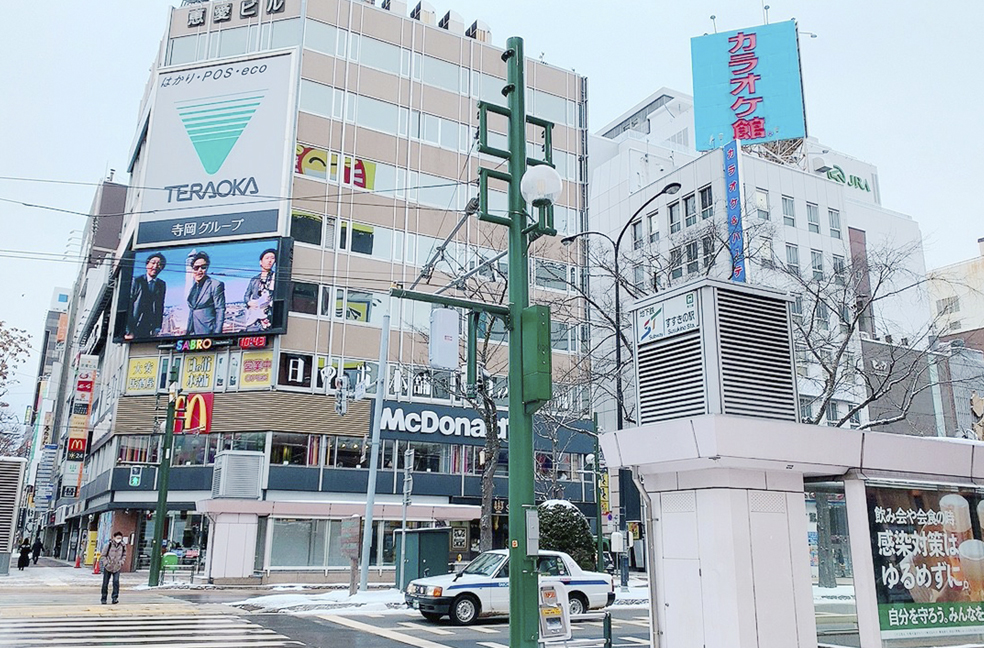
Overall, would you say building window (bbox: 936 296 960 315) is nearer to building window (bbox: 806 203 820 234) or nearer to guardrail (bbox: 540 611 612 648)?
building window (bbox: 806 203 820 234)

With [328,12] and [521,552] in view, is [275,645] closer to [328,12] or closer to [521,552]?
[521,552]

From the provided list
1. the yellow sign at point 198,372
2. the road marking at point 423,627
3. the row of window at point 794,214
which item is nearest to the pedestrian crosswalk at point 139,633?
the road marking at point 423,627

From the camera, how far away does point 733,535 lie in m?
8.06

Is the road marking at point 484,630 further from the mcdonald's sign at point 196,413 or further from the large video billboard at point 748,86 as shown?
the large video billboard at point 748,86

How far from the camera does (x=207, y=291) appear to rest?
41.1 meters

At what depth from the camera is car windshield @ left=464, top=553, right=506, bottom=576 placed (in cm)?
1806

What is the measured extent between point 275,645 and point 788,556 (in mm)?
8617

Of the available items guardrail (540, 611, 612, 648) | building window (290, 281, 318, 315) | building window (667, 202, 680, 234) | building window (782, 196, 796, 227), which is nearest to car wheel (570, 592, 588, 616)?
guardrail (540, 611, 612, 648)

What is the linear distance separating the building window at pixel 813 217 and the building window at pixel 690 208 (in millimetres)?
7868

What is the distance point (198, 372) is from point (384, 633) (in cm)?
2820

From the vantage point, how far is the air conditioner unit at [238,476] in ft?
98.0

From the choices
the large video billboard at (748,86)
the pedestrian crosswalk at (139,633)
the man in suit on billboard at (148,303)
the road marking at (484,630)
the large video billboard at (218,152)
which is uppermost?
the large video billboard at (748,86)

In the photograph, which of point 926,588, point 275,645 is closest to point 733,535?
point 926,588

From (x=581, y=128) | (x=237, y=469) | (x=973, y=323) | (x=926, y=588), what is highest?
(x=581, y=128)
